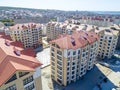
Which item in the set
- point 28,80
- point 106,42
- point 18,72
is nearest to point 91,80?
point 106,42

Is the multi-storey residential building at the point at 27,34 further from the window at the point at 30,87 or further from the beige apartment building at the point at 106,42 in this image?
the window at the point at 30,87

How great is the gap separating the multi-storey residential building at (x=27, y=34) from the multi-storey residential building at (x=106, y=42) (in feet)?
136

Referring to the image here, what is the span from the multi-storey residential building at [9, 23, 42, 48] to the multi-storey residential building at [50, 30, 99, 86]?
38358 millimetres

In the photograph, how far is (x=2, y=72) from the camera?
24094 mm

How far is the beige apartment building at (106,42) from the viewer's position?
65.8 metres

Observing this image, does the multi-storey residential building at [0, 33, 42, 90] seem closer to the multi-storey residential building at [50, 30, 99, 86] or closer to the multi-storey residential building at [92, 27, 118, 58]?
the multi-storey residential building at [50, 30, 99, 86]

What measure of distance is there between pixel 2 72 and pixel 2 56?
4546 mm

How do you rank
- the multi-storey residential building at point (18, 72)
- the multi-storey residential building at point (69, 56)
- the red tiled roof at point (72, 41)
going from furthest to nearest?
the multi-storey residential building at point (69, 56)
the red tiled roof at point (72, 41)
the multi-storey residential building at point (18, 72)

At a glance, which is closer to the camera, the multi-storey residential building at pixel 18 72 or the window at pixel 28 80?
the multi-storey residential building at pixel 18 72

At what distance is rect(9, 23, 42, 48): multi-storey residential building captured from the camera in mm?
77875

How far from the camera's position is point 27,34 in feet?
267

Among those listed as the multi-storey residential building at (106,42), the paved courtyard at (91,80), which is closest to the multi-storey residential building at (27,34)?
the paved courtyard at (91,80)

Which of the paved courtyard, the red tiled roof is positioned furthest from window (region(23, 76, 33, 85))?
the paved courtyard

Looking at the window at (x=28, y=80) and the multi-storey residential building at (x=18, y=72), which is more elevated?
the multi-storey residential building at (x=18, y=72)
